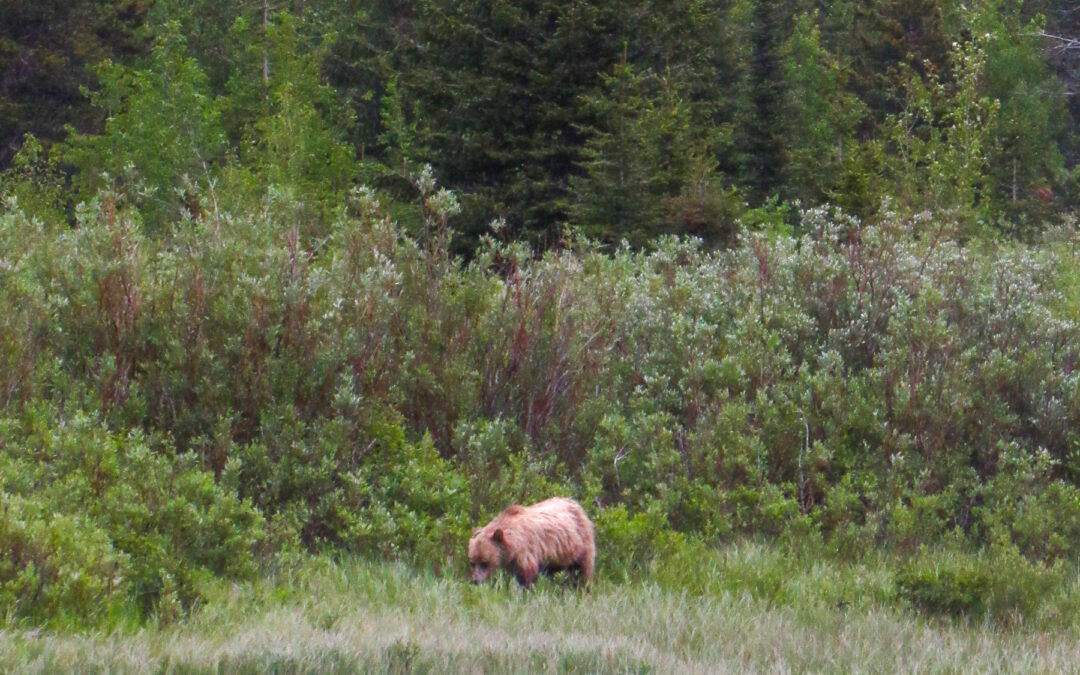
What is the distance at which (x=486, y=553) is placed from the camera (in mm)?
5762

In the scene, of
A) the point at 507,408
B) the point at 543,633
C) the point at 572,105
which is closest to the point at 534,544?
the point at 543,633

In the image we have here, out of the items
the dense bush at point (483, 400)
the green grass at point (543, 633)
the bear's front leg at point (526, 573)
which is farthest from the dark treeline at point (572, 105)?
the bear's front leg at point (526, 573)

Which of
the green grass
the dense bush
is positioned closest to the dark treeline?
the dense bush

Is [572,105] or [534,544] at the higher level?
[572,105]

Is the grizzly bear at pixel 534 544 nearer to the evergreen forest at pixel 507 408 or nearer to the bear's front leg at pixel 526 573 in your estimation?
the bear's front leg at pixel 526 573

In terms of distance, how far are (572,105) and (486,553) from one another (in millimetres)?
12832

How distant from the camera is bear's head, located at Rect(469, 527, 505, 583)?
575 centimetres

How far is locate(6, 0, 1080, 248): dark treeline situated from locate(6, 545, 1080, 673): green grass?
3781 mm

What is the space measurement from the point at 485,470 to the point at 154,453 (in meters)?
1.83

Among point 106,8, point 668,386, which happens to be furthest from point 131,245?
point 106,8

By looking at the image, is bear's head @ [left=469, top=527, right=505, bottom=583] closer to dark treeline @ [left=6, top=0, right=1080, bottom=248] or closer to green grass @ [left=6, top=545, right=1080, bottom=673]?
green grass @ [left=6, top=545, right=1080, bottom=673]

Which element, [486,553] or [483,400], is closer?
[486,553]

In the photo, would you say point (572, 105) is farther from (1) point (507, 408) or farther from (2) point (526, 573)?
(2) point (526, 573)

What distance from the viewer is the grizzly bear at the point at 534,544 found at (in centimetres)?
576
